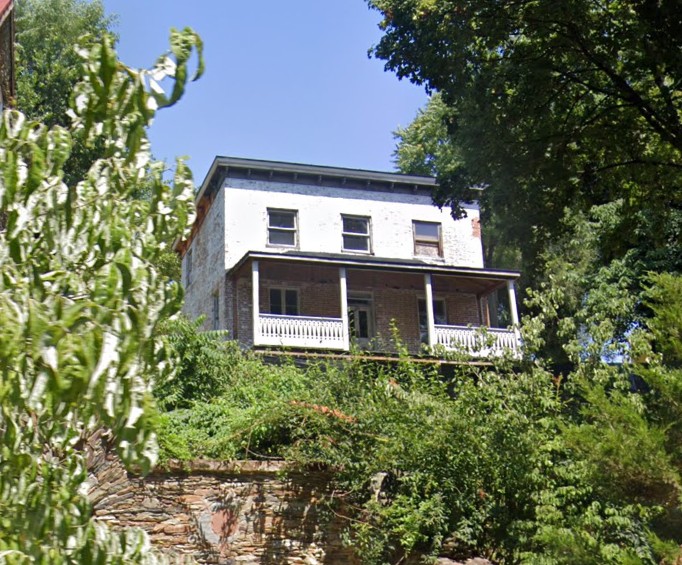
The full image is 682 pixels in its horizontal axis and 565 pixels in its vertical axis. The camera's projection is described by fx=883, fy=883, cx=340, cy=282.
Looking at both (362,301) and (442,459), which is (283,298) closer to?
(362,301)

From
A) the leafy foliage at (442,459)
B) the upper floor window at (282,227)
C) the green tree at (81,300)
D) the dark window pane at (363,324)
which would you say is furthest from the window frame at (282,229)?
the green tree at (81,300)

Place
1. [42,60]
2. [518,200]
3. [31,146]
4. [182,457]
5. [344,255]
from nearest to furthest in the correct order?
[31,146]
[182,457]
[518,200]
[344,255]
[42,60]

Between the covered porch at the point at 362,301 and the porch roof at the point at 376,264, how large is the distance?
0.09 ft

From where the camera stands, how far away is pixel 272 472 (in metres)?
10.5

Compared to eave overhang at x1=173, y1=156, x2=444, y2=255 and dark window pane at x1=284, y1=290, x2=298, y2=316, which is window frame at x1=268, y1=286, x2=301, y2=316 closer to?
dark window pane at x1=284, y1=290, x2=298, y2=316

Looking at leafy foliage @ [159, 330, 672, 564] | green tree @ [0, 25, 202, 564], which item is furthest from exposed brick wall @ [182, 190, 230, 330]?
green tree @ [0, 25, 202, 564]

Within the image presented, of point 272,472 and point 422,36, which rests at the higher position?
point 422,36

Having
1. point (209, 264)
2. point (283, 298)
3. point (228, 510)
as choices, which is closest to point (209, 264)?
point (209, 264)

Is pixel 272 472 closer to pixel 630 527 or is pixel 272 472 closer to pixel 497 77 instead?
pixel 630 527

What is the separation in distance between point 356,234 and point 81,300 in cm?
2533

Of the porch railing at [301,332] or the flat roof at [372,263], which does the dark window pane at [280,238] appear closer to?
the flat roof at [372,263]

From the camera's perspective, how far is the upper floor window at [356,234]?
92.2 ft

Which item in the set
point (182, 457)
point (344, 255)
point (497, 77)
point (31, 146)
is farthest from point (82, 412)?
point (344, 255)

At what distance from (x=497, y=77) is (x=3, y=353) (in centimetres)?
1158
